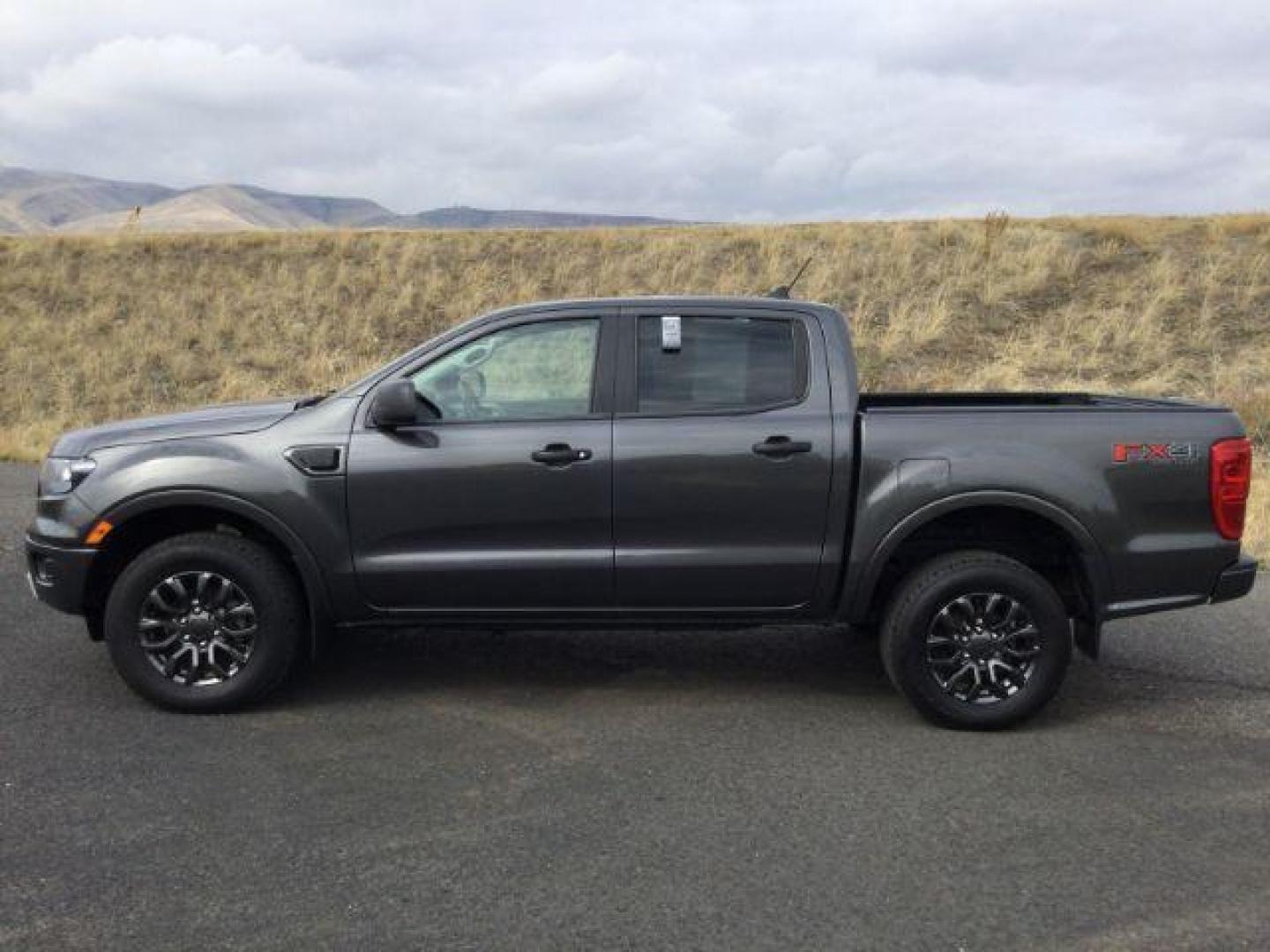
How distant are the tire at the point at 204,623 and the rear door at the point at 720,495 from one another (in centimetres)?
147

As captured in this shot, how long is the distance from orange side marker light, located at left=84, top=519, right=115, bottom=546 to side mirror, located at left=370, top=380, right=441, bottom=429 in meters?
1.21

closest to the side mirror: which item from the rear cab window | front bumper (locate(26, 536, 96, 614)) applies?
the rear cab window

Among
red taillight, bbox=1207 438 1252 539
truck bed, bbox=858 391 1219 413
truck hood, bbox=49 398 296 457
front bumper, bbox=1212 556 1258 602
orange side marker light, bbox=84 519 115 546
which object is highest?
truck bed, bbox=858 391 1219 413

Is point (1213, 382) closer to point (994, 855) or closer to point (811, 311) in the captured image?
point (811, 311)

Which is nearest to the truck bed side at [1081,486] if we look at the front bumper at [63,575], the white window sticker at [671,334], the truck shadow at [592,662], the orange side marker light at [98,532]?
the white window sticker at [671,334]

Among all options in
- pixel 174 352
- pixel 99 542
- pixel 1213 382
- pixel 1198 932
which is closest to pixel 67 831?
pixel 99 542

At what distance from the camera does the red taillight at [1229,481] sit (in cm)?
495

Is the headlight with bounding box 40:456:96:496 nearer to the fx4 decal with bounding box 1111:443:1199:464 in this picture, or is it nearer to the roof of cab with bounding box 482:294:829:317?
the roof of cab with bounding box 482:294:829:317

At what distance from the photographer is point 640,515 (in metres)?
5.03

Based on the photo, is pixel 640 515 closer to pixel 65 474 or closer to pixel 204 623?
pixel 204 623

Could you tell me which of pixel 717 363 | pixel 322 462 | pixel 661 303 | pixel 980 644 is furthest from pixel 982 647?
pixel 322 462

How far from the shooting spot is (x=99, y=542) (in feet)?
16.7

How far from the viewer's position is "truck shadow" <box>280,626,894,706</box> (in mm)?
5621

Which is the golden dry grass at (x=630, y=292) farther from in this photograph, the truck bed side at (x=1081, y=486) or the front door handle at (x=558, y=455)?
the front door handle at (x=558, y=455)
